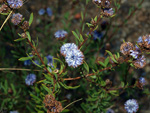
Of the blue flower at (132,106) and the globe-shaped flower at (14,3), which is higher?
the globe-shaped flower at (14,3)

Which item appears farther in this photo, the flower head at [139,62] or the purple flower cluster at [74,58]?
the flower head at [139,62]

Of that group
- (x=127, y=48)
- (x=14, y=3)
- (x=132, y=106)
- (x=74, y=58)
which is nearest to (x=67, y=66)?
(x=74, y=58)

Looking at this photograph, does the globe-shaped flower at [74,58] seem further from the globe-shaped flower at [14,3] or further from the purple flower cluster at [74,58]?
the globe-shaped flower at [14,3]

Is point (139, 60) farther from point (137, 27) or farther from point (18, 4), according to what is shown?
point (137, 27)

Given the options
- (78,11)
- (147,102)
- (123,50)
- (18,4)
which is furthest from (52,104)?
(78,11)

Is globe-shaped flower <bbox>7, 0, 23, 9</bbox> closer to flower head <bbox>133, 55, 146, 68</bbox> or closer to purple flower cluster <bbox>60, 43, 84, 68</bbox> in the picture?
purple flower cluster <bbox>60, 43, 84, 68</bbox>

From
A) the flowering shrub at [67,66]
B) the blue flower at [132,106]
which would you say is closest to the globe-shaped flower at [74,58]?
the flowering shrub at [67,66]

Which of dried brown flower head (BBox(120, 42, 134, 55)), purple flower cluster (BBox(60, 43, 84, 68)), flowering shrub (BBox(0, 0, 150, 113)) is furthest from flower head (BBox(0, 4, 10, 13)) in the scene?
dried brown flower head (BBox(120, 42, 134, 55))

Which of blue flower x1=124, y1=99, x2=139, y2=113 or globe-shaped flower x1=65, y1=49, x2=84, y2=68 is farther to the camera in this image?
blue flower x1=124, y1=99, x2=139, y2=113

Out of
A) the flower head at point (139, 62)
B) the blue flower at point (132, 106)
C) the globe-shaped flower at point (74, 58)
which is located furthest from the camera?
the blue flower at point (132, 106)

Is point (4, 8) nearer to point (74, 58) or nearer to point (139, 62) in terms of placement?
point (74, 58)

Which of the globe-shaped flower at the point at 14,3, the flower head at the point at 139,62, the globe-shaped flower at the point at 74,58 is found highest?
the globe-shaped flower at the point at 14,3
